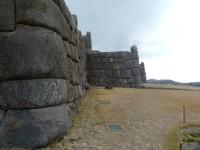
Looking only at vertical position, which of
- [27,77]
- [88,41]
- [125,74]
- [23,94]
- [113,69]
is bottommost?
[23,94]

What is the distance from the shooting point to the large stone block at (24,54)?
3424mm

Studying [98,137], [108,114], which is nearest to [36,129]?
[98,137]

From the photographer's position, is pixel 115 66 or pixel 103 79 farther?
pixel 115 66

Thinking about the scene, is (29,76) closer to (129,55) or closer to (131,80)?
(131,80)

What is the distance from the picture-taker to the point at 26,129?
3.31 metres

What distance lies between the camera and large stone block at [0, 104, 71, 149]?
10.7 feet

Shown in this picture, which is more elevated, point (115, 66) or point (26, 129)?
point (115, 66)

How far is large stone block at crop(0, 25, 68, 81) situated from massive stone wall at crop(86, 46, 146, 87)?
8.95 meters

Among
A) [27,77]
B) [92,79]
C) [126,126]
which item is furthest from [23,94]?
[92,79]

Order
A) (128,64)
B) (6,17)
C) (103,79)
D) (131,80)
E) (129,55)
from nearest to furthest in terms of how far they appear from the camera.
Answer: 1. (6,17)
2. (103,79)
3. (131,80)
4. (128,64)
5. (129,55)

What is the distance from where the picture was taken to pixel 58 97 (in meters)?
3.94

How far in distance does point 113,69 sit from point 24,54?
9443mm

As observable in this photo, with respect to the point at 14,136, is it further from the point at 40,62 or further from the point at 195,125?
the point at 195,125

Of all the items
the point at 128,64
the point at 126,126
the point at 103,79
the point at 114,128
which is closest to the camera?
the point at 114,128
